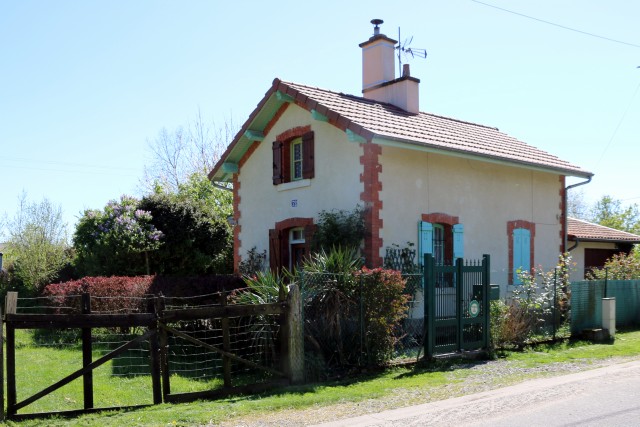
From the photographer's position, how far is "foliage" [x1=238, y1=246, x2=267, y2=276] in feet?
57.7

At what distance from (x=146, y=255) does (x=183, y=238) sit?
4.75ft

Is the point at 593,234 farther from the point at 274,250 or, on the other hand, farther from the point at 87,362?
the point at 87,362

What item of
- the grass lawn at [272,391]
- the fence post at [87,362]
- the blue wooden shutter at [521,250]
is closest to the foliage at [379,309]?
the grass lawn at [272,391]

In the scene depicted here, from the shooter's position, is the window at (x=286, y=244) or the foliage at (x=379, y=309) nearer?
the foliage at (x=379, y=309)

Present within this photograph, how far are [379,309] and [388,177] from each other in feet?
14.8

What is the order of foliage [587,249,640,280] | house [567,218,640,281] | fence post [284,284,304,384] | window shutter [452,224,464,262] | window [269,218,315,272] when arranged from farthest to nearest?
house [567,218,640,281] → foliage [587,249,640,280] → window [269,218,315,272] → window shutter [452,224,464,262] → fence post [284,284,304,384]

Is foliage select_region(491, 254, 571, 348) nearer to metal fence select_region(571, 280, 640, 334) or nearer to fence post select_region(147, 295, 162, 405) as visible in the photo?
metal fence select_region(571, 280, 640, 334)

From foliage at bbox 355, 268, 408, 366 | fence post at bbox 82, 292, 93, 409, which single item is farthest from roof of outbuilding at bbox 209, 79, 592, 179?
fence post at bbox 82, 292, 93, 409

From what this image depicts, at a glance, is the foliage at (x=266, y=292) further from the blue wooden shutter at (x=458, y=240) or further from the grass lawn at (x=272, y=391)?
the blue wooden shutter at (x=458, y=240)

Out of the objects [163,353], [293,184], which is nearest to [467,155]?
[293,184]

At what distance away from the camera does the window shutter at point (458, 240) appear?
52.5 ft

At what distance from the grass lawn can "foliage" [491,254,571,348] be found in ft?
1.70

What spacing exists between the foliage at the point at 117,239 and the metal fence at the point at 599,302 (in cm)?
1276

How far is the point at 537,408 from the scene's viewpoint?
8.34 metres
